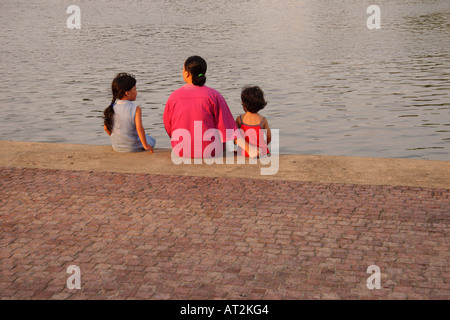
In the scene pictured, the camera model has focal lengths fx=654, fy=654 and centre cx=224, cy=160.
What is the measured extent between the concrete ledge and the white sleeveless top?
0.51ft

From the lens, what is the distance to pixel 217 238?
5.48 meters

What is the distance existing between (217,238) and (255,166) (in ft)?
7.28

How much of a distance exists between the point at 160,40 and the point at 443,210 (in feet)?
77.9

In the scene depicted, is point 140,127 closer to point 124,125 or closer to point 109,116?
point 124,125

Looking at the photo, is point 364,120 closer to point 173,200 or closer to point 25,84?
point 173,200

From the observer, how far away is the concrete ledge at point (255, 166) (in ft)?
23.0

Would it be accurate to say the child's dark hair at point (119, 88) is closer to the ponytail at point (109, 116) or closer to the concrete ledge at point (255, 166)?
the ponytail at point (109, 116)

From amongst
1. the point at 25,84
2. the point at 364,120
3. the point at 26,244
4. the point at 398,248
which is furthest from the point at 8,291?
the point at 25,84

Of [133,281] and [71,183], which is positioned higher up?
[71,183]

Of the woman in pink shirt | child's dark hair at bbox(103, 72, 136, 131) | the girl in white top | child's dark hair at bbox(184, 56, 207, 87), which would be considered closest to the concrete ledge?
Answer: the girl in white top

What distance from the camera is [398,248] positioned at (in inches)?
205

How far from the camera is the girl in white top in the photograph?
26.7 ft

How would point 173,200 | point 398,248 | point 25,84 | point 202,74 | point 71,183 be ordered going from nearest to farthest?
point 398,248 < point 173,200 < point 71,183 < point 202,74 < point 25,84

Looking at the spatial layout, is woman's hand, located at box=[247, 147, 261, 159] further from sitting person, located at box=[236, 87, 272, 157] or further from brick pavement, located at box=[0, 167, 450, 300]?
brick pavement, located at box=[0, 167, 450, 300]
